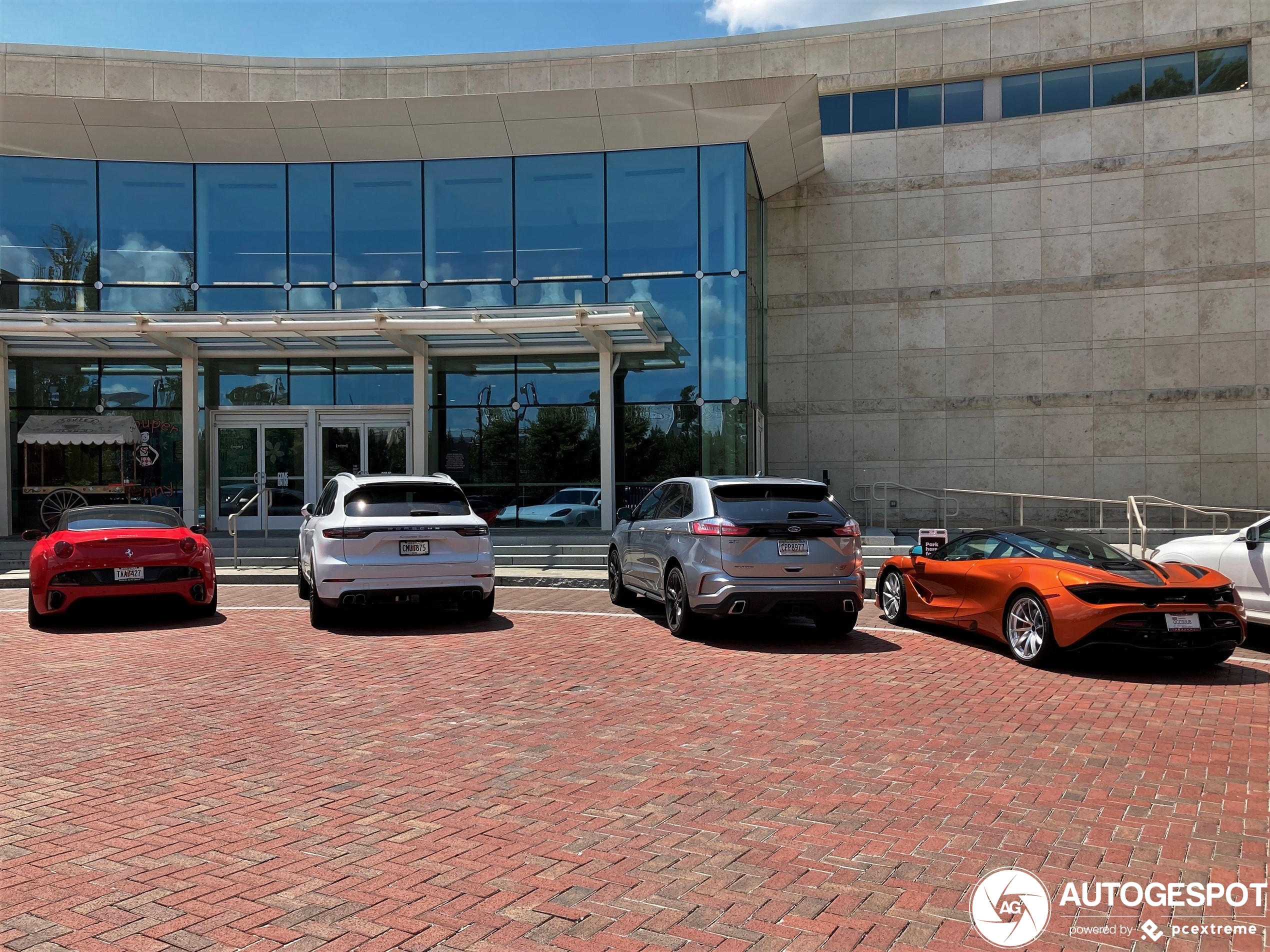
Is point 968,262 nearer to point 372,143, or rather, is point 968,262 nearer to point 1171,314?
point 1171,314

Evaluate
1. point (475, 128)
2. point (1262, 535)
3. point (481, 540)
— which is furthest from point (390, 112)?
point (1262, 535)

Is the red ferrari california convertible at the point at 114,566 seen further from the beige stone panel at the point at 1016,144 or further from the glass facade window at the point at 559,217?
the beige stone panel at the point at 1016,144

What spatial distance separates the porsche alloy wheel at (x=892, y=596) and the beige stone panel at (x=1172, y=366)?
16.0 m

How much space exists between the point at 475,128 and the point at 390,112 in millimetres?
1867

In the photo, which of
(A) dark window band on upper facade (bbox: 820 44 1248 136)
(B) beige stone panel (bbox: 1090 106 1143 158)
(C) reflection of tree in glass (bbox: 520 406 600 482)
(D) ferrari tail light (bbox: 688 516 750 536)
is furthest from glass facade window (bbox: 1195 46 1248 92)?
(D) ferrari tail light (bbox: 688 516 750 536)

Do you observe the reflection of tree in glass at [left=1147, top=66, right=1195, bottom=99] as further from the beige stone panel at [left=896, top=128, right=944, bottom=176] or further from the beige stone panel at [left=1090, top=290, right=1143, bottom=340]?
the beige stone panel at [left=896, top=128, right=944, bottom=176]

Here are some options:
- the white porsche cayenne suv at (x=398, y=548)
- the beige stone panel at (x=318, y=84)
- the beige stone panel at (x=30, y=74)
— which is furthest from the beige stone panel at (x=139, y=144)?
the white porsche cayenne suv at (x=398, y=548)

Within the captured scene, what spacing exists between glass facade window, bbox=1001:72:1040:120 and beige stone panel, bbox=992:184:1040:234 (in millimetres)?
1905

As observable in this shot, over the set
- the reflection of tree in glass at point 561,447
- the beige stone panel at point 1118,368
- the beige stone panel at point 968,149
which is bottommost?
the reflection of tree in glass at point 561,447

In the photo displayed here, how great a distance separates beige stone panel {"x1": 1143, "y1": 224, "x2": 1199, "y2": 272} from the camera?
23938mm

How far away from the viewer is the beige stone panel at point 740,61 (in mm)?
26078

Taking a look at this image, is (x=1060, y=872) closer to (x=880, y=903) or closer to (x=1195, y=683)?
(x=880, y=903)

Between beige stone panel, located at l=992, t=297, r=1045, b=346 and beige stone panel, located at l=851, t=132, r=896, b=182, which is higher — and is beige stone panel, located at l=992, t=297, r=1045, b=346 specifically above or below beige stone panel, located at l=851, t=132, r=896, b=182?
below

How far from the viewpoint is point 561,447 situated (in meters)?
21.5
